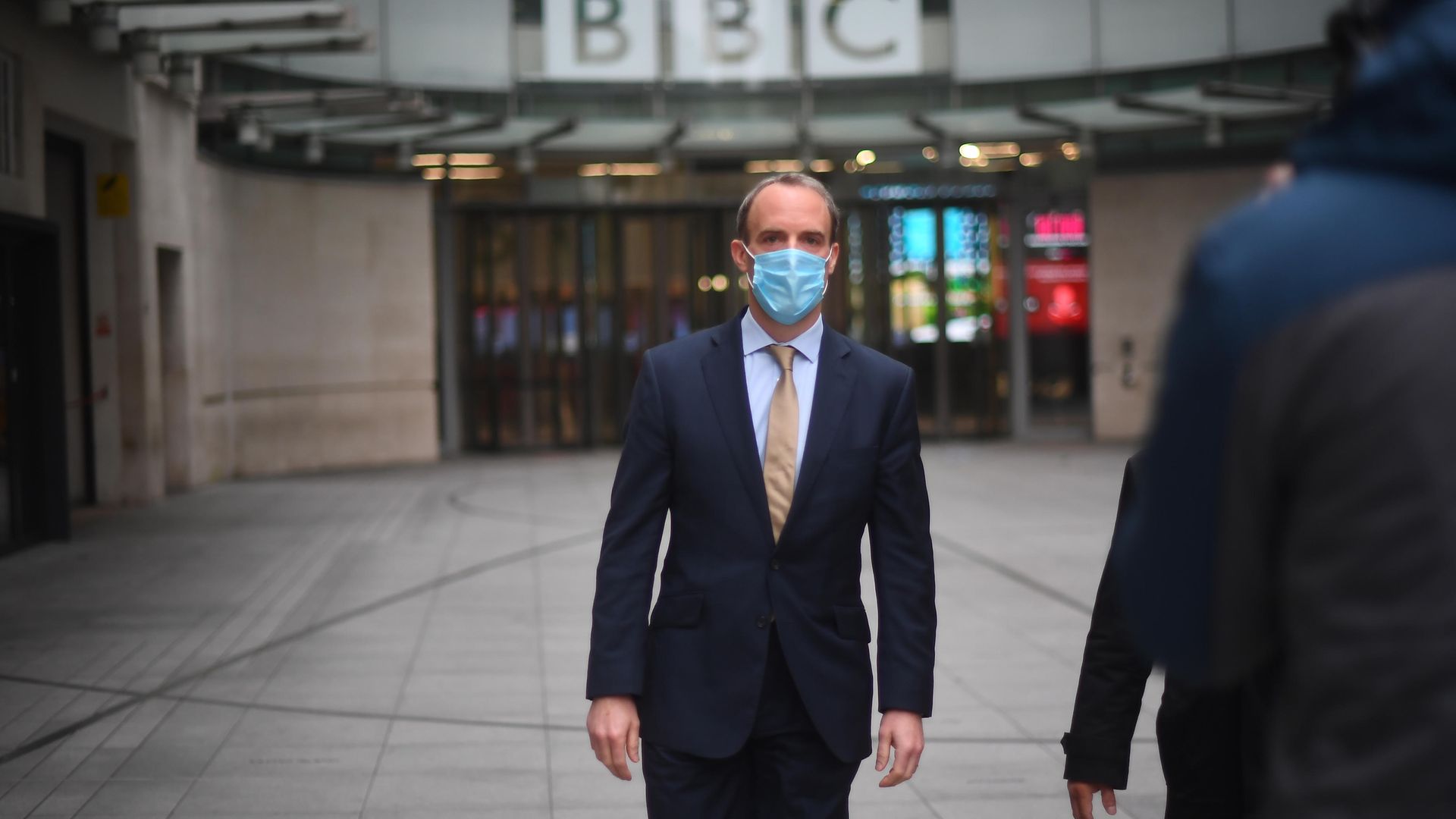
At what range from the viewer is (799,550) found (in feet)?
9.76

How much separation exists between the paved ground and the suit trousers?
2.35 meters

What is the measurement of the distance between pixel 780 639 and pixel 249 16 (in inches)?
441

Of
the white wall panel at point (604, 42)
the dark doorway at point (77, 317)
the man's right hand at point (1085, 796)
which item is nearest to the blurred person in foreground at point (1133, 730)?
the man's right hand at point (1085, 796)

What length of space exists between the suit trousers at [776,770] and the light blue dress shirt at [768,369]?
0.42m

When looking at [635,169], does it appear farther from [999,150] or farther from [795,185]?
[795,185]

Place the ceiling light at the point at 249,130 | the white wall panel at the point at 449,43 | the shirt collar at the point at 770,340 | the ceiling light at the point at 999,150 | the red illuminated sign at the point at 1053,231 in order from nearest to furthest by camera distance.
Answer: the shirt collar at the point at 770,340
the ceiling light at the point at 249,130
the white wall panel at the point at 449,43
the ceiling light at the point at 999,150
the red illuminated sign at the point at 1053,231

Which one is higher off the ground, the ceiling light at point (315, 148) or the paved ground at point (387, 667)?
the ceiling light at point (315, 148)

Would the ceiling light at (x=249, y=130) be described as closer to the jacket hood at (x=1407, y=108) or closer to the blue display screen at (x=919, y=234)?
the blue display screen at (x=919, y=234)

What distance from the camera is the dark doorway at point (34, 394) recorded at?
1220cm

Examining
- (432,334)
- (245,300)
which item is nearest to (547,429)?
(432,334)

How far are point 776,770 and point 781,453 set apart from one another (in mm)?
592

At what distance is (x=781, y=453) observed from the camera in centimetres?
301

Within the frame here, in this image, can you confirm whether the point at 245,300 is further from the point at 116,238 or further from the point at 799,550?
the point at 799,550

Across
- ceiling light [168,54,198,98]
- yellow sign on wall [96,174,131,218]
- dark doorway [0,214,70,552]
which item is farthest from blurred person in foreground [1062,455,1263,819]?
yellow sign on wall [96,174,131,218]
